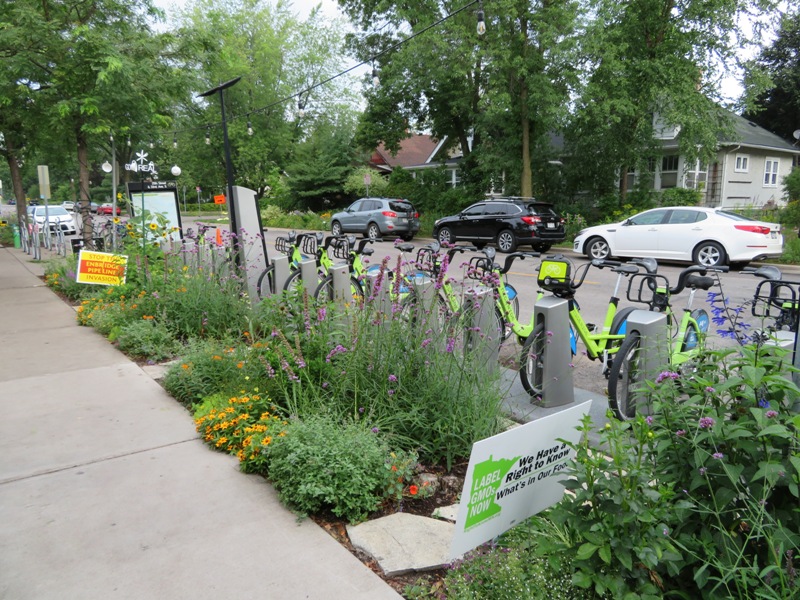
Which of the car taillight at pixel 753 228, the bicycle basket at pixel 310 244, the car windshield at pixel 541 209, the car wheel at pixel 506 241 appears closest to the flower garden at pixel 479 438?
the bicycle basket at pixel 310 244

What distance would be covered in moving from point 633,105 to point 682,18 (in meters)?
3.08

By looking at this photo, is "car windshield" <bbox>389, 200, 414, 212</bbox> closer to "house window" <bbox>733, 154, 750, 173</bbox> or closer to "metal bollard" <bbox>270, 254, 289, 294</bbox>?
"metal bollard" <bbox>270, 254, 289, 294</bbox>

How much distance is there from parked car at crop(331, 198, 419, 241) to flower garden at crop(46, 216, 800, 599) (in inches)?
675

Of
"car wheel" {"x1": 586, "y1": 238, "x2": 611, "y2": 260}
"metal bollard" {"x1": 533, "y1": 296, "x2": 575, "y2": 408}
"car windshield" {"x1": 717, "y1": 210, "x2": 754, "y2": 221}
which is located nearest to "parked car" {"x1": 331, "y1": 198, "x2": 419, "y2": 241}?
"car wheel" {"x1": 586, "y1": 238, "x2": 611, "y2": 260}

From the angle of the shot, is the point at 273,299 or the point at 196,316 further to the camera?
the point at 196,316

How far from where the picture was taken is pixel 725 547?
6.77 ft

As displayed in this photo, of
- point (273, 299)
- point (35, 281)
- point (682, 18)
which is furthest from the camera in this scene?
point (682, 18)

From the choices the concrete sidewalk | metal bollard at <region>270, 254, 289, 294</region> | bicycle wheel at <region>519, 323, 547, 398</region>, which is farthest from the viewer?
metal bollard at <region>270, 254, 289, 294</region>

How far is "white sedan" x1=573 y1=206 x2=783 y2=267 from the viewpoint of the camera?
1404cm

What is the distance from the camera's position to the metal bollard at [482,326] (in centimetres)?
434

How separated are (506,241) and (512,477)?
54.2ft

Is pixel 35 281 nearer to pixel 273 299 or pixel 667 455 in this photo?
pixel 273 299

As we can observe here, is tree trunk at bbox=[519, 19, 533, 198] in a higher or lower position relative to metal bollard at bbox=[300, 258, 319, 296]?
higher

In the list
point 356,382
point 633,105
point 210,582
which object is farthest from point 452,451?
point 633,105
